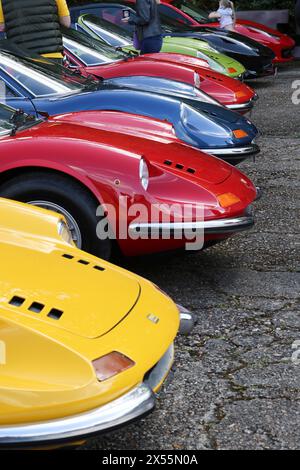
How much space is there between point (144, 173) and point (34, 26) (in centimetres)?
372

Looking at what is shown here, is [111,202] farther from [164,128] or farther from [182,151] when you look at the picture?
[164,128]

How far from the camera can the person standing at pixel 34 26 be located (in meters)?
7.72

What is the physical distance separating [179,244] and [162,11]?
34.3ft

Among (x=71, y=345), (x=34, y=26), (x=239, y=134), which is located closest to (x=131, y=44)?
(x=34, y=26)

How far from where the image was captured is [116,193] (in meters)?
4.48

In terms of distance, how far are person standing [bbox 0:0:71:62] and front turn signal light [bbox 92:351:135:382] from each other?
5.37m

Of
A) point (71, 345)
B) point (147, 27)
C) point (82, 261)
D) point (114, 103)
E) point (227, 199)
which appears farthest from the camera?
point (147, 27)

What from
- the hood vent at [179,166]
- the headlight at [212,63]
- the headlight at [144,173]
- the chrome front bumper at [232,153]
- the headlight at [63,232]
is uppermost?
the headlight at [63,232]

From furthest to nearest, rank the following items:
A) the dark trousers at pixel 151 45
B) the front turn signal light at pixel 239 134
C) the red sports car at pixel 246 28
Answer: the red sports car at pixel 246 28 → the dark trousers at pixel 151 45 → the front turn signal light at pixel 239 134

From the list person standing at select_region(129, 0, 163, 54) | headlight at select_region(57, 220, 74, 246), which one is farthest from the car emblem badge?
person standing at select_region(129, 0, 163, 54)

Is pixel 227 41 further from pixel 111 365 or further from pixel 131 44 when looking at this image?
pixel 111 365

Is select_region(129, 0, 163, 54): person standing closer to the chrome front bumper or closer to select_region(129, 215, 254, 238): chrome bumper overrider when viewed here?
the chrome front bumper

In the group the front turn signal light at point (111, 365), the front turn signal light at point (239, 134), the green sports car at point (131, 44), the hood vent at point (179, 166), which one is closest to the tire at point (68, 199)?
the hood vent at point (179, 166)

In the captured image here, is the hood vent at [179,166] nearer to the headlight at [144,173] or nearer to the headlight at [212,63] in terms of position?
the headlight at [144,173]
